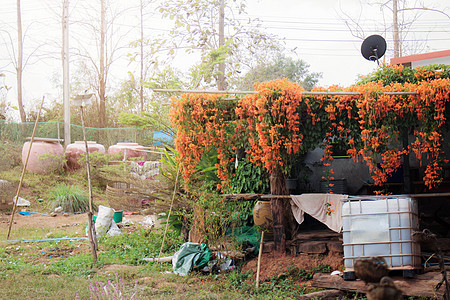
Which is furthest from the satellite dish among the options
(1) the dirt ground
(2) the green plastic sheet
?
(1) the dirt ground

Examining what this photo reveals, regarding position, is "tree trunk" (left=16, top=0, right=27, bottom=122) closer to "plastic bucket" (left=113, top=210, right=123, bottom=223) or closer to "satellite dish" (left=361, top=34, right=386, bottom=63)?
"plastic bucket" (left=113, top=210, right=123, bottom=223)

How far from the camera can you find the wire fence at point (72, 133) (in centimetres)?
1592

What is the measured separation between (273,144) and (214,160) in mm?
2007

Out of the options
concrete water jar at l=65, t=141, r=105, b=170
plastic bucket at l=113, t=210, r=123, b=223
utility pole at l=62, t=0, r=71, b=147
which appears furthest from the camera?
utility pole at l=62, t=0, r=71, b=147

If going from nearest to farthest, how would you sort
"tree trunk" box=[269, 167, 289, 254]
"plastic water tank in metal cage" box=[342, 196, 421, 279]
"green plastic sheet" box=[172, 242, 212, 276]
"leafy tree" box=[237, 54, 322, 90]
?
"plastic water tank in metal cage" box=[342, 196, 421, 279]
"green plastic sheet" box=[172, 242, 212, 276]
"tree trunk" box=[269, 167, 289, 254]
"leafy tree" box=[237, 54, 322, 90]

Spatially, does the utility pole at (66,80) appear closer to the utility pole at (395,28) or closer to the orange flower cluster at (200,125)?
the orange flower cluster at (200,125)

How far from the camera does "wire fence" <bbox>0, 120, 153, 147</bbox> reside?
15922 mm

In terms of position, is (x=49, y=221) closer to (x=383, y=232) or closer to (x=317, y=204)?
(x=317, y=204)

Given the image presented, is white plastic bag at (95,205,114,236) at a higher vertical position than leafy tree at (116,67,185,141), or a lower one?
lower

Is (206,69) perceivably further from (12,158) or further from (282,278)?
(282,278)

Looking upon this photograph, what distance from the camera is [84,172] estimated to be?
14.6 meters

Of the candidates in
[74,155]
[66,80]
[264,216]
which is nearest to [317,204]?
[264,216]

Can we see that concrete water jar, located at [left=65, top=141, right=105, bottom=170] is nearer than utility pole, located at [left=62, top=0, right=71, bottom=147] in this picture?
Yes

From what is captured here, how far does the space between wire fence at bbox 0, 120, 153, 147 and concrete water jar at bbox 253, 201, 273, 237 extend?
1128 cm
